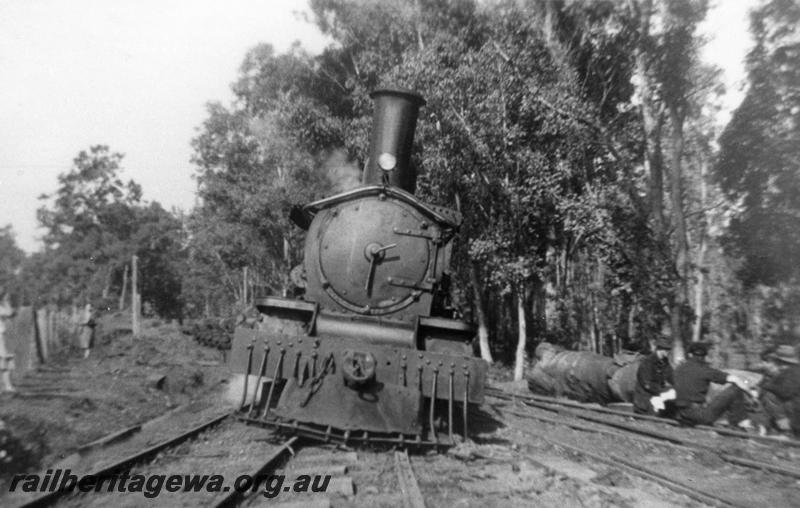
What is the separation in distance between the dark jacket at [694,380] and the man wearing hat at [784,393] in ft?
1.95

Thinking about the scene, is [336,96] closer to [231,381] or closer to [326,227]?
[231,381]

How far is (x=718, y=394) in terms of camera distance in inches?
308

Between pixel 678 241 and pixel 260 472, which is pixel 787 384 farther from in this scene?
pixel 260 472

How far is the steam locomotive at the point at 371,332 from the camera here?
18.6 feet

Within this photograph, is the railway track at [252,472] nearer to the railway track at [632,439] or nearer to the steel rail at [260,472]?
the steel rail at [260,472]

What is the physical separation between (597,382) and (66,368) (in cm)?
1065

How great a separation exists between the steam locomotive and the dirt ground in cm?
193

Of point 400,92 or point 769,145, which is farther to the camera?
point 769,145

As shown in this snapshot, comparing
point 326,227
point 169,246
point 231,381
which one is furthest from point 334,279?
point 169,246

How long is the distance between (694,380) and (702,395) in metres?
0.23

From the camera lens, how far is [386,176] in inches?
285

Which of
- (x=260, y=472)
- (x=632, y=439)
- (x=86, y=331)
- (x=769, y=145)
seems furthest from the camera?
(x=86, y=331)

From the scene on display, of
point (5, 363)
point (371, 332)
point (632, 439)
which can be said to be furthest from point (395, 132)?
point (5, 363)

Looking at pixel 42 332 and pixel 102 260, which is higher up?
pixel 102 260
